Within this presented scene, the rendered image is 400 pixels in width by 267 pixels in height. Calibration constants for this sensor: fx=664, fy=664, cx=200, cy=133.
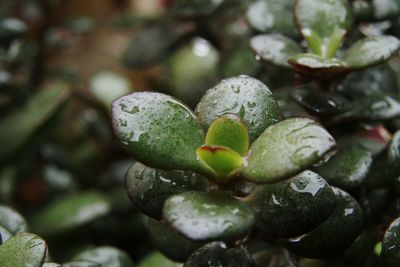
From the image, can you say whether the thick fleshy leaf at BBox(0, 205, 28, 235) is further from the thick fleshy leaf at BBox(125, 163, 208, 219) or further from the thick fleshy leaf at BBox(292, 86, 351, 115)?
the thick fleshy leaf at BBox(292, 86, 351, 115)

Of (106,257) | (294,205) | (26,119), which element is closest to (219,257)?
(294,205)

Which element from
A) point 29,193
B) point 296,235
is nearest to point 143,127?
point 296,235

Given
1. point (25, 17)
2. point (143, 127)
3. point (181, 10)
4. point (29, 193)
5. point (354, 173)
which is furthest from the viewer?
point (25, 17)

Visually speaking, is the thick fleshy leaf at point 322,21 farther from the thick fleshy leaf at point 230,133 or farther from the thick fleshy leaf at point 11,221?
the thick fleshy leaf at point 11,221

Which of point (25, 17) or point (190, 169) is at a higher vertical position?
point (190, 169)

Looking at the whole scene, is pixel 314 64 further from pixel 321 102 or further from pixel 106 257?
pixel 106 257

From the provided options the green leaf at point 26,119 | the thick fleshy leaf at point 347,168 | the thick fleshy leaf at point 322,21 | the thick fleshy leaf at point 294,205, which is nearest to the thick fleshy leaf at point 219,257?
the thick fleshy leaf at point 294,205

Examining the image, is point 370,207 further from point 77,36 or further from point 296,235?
point 77,36
